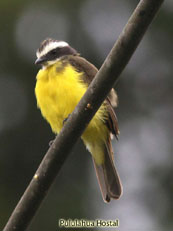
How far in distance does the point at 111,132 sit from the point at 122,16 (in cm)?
338

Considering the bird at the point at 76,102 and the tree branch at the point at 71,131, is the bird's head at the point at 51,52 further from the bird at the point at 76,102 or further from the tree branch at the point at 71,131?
the tree branch at the point at 71,131

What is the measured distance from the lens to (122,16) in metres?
7.71

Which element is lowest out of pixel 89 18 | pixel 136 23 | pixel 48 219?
pixel 48 219

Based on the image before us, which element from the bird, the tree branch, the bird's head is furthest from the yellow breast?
the tree branch

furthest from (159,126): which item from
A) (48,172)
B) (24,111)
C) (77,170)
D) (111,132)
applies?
(48,172)

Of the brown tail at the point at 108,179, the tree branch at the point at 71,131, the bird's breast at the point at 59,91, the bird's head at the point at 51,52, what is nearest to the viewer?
the tree branch at the point at 71,131

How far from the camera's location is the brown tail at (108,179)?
455cm

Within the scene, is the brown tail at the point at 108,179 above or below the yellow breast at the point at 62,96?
below

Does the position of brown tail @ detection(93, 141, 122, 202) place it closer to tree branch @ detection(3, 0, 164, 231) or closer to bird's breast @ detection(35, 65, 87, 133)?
bird's breast @ detection(35, 65, 87, 133)

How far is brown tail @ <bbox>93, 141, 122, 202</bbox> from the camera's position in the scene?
455cm

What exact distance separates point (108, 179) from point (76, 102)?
0.76 m

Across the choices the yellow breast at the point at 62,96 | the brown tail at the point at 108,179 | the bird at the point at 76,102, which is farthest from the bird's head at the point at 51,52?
the brown tail at the point at 108,179

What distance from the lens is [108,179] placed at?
4750mm

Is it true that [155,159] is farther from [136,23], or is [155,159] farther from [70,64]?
[136,23]
